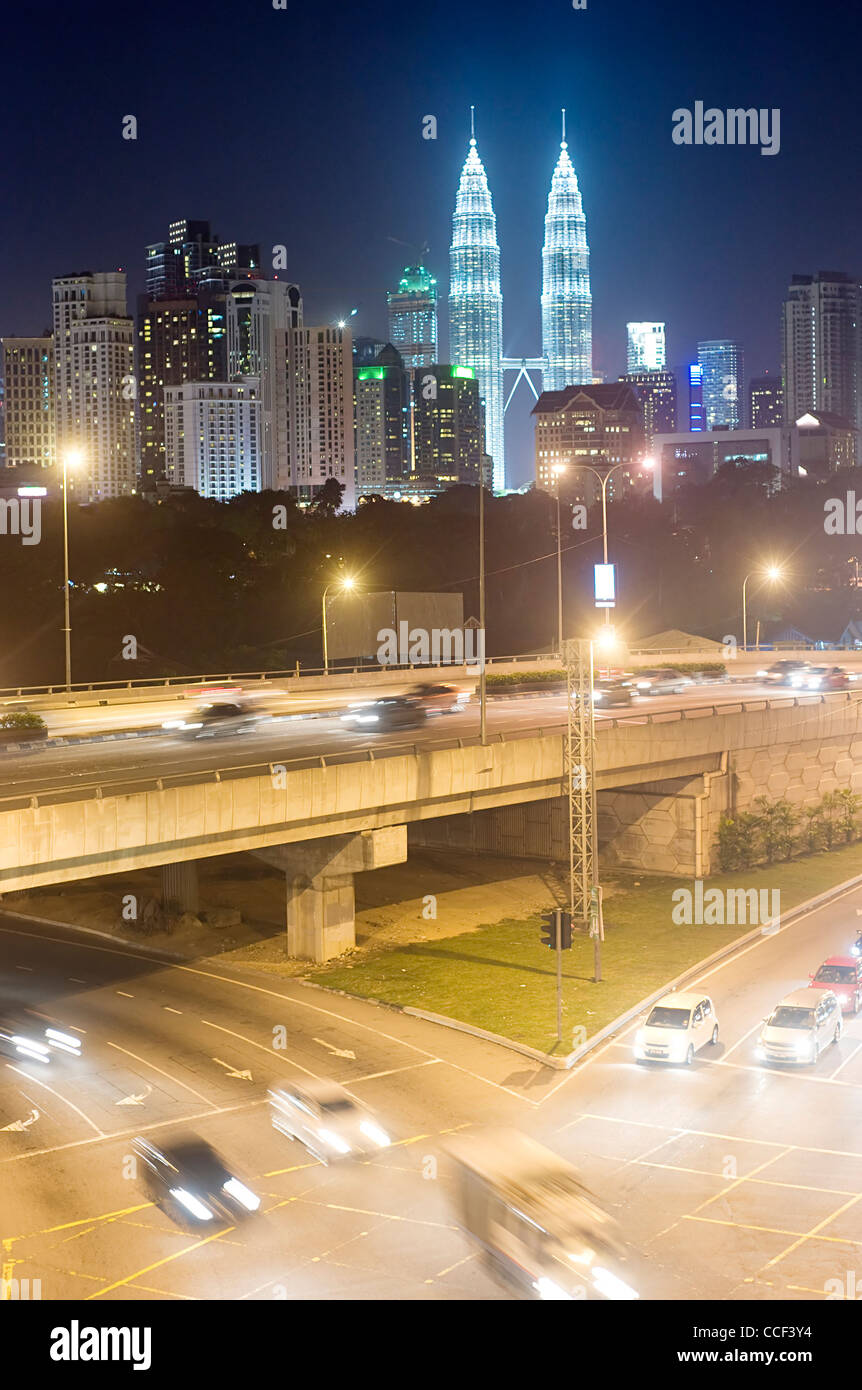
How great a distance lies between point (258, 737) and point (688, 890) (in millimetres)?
15042

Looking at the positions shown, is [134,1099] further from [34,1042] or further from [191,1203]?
[191,1203]

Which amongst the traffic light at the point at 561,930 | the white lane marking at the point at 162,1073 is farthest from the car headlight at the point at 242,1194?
the traffic light at the point at 561,930

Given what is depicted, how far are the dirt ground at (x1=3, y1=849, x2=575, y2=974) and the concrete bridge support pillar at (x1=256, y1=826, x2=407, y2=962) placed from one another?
0.70m

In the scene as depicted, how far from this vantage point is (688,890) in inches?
→ 1731

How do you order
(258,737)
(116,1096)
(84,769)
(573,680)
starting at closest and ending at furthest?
1. (116,1096)
2. (84,769)
3. (573,680)
4. (258,737)

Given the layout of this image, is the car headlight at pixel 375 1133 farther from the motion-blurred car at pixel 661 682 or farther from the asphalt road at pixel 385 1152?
the motion-blurred car at pixel 661 682

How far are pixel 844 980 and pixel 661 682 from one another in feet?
123

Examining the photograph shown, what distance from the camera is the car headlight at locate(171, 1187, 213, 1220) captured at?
19139 mm

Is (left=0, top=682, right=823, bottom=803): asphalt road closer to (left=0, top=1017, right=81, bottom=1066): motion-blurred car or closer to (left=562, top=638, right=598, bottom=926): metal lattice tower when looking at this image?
(left=562, top=638, right=598, bottom=926): metal lattice tower

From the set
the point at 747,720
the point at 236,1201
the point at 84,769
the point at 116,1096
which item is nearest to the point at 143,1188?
the point at 236,1201

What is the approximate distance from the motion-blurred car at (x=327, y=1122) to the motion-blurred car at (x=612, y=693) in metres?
29.8

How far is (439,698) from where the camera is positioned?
5469 centimetres

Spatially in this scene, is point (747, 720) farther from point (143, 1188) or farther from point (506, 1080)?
point (143, 1188)

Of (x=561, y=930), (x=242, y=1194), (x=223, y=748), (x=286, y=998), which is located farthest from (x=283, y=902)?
(x=242, y=1194)
